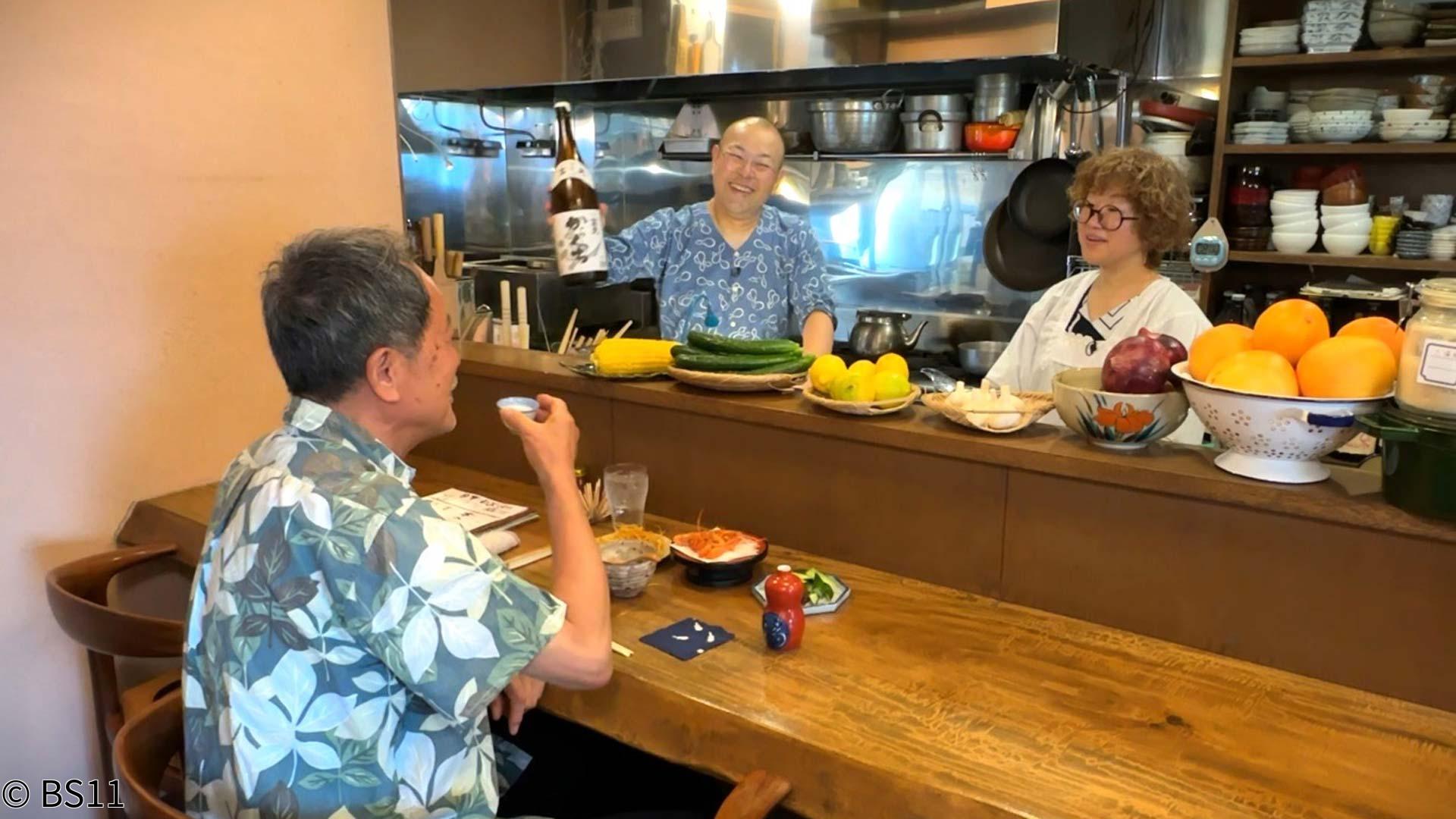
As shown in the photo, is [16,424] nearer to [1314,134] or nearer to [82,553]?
[82,553]

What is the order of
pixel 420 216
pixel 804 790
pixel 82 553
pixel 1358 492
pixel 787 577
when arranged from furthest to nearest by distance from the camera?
pixel 420 216, pixel 82 553, pixel 787 577, pixel 1358 492, pixel 804 790

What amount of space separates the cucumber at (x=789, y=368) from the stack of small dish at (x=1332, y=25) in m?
2.29

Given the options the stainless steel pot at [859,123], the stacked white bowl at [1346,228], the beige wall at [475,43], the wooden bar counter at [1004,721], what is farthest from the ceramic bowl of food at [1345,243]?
the beige wall at [475,43]

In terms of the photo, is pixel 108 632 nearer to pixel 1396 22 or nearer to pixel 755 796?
pixel 755 796

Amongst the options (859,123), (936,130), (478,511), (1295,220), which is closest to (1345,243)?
(1295,220)

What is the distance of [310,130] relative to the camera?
7.80ft

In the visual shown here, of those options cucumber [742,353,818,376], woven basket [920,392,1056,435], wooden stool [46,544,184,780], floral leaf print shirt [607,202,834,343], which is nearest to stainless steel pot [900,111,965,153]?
floral leaf print shirt [607,202,834,343]

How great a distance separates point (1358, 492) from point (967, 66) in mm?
2338

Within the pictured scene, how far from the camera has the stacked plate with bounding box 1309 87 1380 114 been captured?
321cm

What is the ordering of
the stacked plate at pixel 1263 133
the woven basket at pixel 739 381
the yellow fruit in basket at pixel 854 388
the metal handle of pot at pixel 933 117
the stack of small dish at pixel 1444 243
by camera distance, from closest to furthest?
the yellow fruit in basket at pixel 854 388
the woven basket at pixel 739 381
the stack of small dish at pixel 1444 243
the stacked plate at pixel 1263 133
the metal handle of pot at pixel 933 117

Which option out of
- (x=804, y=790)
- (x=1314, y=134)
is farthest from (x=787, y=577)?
(x=1314, y=134)

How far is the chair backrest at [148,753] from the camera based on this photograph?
1.15m

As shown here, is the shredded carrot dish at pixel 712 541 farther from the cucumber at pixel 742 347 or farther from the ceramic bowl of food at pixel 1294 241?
the ceramic bowl of food at pixel 1294 241

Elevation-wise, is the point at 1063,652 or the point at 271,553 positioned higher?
the point at 271,553
